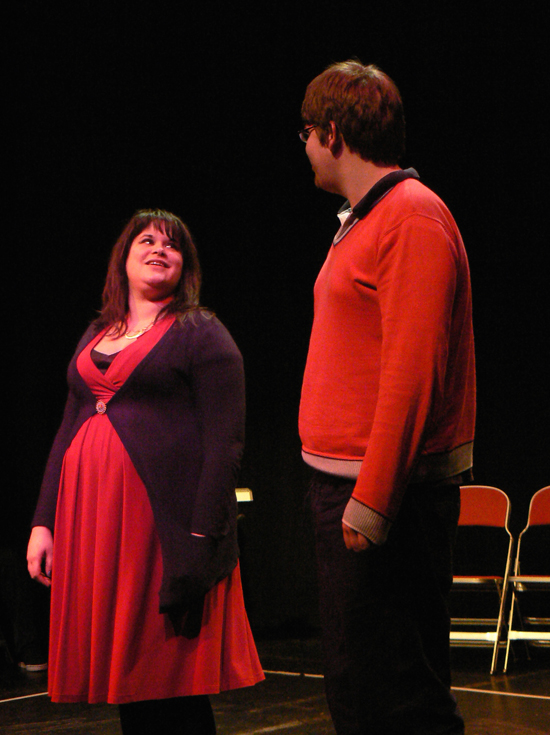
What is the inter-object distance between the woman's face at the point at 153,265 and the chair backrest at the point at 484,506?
2728 millimetres

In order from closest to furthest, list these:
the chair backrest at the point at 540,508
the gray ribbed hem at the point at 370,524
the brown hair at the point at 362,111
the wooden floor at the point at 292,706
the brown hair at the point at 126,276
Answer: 1. the gray ribbed hem at the point at 370,524
2. the brown hair at the point at 362,111
3. the brown hair at the point at 126,276
4. the wooden floor at the point at 292,706
5. the chair backrest at the point at 540,508

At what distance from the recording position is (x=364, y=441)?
1177mm

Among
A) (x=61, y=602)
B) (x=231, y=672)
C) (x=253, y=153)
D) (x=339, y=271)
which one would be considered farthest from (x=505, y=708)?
(x=253, y=153)

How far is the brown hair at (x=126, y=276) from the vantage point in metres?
2.02

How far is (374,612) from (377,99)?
78 centimetres

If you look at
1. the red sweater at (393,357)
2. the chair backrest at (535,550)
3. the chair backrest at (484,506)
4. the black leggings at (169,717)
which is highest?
→ the red sweater at (393,357)

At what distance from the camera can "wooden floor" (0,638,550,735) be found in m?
2.80

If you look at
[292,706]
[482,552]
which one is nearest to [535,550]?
[482,552]

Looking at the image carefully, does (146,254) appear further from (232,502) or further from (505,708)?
(505,708)

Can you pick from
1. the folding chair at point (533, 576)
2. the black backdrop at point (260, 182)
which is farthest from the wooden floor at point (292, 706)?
the black backdrop at point (260, 182)

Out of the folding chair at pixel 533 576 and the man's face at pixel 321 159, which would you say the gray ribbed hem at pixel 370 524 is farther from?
the folding chair at pixel 533 576

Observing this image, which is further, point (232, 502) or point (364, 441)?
point (232, 502)

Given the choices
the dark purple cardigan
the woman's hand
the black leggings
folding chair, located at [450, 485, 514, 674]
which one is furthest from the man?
folding chair, located at [450, 485, 514, 674]

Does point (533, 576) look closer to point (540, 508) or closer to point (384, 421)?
point (540, 508)
